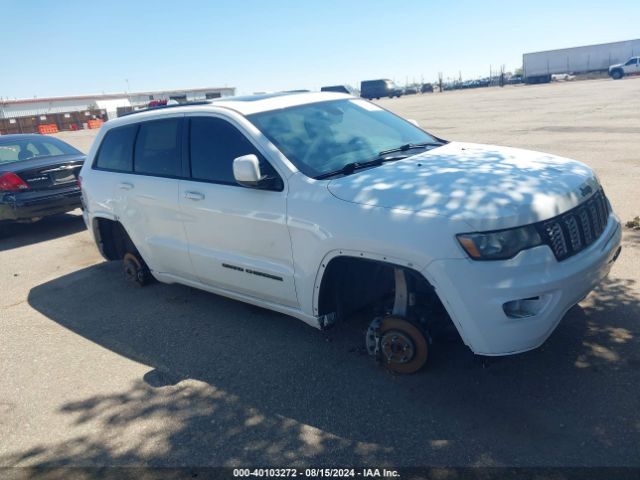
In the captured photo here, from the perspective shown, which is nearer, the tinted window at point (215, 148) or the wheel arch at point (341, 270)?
the wheel arch at point (341, 270)

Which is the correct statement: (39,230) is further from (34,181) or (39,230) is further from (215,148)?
(215,148)

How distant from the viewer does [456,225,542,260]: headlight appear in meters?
2.99

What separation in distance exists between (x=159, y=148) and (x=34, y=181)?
4.59 metres

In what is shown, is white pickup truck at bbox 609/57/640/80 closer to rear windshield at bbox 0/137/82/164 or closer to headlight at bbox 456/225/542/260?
rear windshield at bbox 0/137/82/164

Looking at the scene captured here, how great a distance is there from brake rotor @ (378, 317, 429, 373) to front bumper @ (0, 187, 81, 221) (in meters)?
6.71

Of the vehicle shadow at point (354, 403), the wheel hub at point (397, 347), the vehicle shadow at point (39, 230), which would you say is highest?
the wheel hub at point (397, 347)

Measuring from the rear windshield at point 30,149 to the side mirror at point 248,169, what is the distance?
6711mm

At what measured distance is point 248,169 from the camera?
3.70 metres

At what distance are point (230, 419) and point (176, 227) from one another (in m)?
1.94

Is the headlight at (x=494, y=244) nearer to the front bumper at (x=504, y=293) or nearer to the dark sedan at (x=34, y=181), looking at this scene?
the front bumper at (x=504, y=293)

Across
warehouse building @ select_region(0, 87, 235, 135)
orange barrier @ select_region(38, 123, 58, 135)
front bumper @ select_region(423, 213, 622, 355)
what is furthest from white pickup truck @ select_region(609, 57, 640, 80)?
front bumper @ select_region(423, 213, 622, 355)

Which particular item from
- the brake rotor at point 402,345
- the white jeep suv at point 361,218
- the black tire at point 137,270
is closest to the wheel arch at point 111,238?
the black tire at point 137,270

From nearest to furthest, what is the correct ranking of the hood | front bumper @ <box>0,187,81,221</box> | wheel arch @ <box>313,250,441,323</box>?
1. the hood
2. wheel arch @ <box>313,250,441,323</box>
3. front bumper @ <box>0,187,81,221</box>

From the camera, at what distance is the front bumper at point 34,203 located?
8195 millimetres
